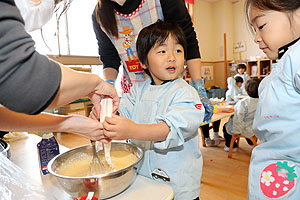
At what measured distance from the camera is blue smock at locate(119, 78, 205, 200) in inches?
30.2

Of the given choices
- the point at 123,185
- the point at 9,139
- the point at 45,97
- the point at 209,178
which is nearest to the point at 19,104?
the point at 45,97

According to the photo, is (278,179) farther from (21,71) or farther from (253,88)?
(253,88)

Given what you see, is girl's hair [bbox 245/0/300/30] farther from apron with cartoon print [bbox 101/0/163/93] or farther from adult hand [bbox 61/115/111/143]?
adult hand [bbox 61/115/111/143]

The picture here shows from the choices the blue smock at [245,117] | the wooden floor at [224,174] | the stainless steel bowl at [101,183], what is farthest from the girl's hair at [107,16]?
the blue smock at [245,117]

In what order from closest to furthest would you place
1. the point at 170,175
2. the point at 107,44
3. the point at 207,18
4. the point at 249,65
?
Answer: the point at 170,175 → the point at 107,44 → the point at 249,65 → the point at 207,18

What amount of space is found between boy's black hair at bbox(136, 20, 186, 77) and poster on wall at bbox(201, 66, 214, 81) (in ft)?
19.8

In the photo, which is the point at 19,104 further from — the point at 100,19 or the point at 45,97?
the point at 100,19

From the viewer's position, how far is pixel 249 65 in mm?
6383

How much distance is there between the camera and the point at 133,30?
119 centimetres

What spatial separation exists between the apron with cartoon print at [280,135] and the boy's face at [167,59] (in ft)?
1.23

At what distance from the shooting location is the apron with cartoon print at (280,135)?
703 mm

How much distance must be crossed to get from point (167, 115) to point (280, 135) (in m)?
0.40

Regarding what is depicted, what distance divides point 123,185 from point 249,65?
6628 millimetres

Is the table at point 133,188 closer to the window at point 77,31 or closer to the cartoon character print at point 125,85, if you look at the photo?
the cartoon character print at point 125,85
